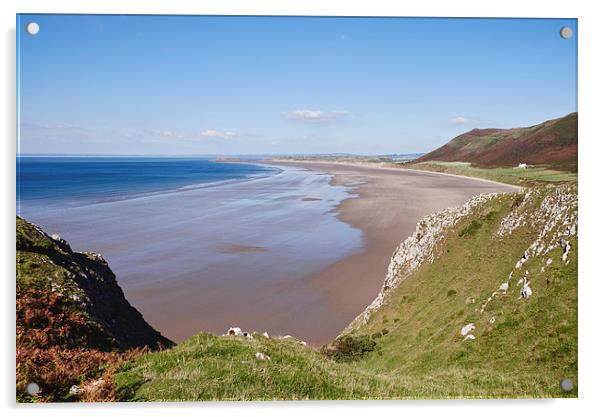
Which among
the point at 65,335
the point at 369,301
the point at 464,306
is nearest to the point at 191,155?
the point at 65,335

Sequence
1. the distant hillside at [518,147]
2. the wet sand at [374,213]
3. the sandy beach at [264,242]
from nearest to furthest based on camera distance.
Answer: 1. the distant hillside at [518,147]
2. the sandy beach at [264,242]
3. the wet sand at [374,213]

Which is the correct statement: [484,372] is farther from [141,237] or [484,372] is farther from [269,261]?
[141,237]

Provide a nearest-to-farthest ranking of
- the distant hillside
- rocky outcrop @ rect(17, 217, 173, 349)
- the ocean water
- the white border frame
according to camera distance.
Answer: rocky outcrop @ rect(17, 217, 173, 349)
the white border frame
the distant hillside
the ocean water

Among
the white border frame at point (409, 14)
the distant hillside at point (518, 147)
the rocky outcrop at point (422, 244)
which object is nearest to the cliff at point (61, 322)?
the white border frame at point (409, 14)

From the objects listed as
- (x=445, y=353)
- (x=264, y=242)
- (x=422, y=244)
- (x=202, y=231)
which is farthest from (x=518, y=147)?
(x=202, y=231)

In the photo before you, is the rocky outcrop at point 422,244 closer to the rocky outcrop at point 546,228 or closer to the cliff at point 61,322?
the rocky outcrop at point 546,228

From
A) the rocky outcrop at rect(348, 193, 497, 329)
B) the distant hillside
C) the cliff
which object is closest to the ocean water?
the cliff

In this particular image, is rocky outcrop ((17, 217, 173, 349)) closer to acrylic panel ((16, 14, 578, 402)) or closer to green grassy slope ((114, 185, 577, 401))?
acrylic panel ((16, 14, 578, 402))
